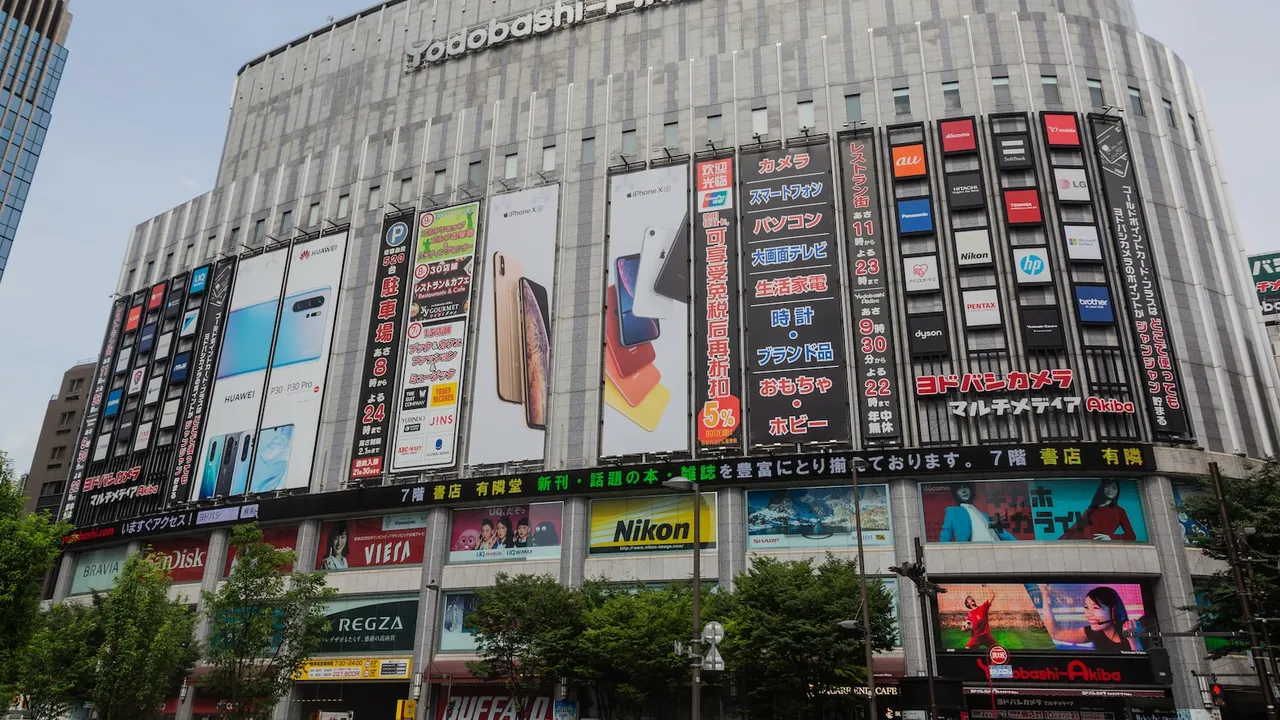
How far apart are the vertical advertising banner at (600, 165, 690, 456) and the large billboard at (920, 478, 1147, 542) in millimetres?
13821

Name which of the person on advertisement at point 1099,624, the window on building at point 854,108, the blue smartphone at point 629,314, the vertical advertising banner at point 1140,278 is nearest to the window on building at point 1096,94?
the vertical advertising banner at point 1140,278

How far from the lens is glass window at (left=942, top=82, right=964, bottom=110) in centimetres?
5028

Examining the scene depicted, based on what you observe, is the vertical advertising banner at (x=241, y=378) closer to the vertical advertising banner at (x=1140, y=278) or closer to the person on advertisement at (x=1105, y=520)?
the person on advertisement at (x=1105, y=520)

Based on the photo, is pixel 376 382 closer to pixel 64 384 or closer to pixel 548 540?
pixel 548 540

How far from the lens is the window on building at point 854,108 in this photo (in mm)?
51469

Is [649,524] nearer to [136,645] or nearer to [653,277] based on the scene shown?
[653,277]

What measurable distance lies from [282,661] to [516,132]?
37508 mm

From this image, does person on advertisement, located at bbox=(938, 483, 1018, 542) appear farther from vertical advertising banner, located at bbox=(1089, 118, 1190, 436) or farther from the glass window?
the glass window

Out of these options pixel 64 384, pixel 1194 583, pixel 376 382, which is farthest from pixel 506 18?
pixel 64 384

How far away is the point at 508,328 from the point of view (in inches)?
2067

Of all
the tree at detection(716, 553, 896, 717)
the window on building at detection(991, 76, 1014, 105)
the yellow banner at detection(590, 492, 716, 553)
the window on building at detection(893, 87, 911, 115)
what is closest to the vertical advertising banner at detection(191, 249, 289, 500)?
the yellow banner at detection(590, 492, 716, 553)

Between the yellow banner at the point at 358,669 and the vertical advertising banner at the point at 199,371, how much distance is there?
54.7 ft

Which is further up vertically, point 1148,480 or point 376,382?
point 376,382

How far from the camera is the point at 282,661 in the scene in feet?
117
